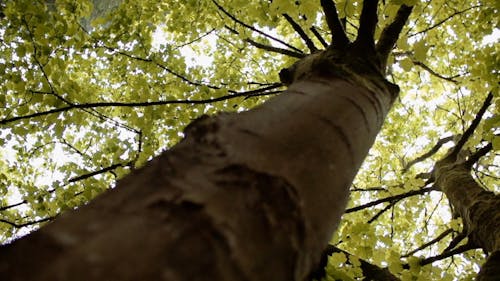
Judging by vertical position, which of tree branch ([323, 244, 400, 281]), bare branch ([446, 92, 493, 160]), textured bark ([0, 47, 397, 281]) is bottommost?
textured bark ([0, 47, 397, 281])

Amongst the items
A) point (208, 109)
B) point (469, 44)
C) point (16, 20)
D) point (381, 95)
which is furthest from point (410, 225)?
point (16, 20)

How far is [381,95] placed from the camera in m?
1.29

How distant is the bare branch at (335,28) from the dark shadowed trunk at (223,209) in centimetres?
65

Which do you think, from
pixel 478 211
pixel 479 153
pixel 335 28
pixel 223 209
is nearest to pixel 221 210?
pixel 223 209

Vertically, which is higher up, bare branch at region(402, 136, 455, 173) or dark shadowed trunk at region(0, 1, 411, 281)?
bare branch at region(402, 136, 455, 173)

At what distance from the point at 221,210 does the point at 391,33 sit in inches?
65.3

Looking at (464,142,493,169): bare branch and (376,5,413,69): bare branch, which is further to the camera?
(464,142,493,169): bare branch

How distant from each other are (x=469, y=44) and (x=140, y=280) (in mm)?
6324

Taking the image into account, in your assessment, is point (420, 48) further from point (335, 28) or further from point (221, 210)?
point (221, 210)

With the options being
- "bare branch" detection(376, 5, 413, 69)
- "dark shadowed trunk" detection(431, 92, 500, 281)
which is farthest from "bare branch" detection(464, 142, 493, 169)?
"bare branch" detection(376, 5, 413, 69)

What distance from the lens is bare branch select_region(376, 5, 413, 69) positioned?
1.81 meters

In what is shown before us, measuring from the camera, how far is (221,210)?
0.55 metres

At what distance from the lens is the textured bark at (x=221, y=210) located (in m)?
0.45

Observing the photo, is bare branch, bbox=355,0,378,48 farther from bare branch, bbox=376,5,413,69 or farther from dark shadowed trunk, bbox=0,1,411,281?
dark shadowed trunk, bbox=0,1,411,281
